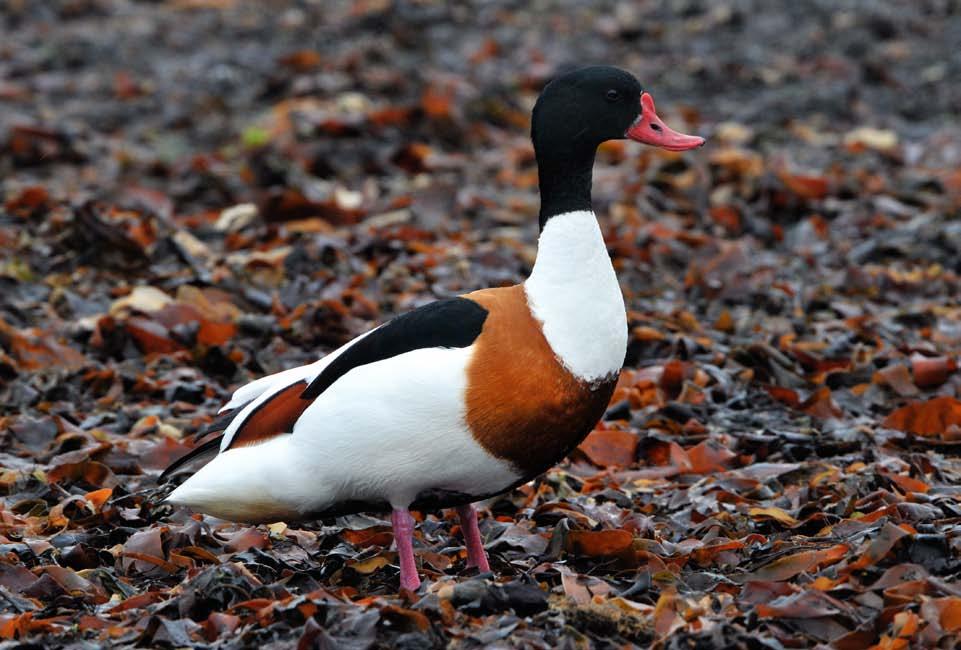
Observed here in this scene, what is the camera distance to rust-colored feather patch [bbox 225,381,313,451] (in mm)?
5098

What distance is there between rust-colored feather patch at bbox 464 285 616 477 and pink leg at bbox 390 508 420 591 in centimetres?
44

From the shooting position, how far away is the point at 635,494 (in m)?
6.12

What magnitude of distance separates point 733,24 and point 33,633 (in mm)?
13681

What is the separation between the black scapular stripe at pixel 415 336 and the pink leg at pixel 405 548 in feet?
1.66

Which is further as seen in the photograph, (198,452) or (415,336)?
(198,452)

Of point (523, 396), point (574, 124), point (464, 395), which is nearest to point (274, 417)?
point (464, 395)

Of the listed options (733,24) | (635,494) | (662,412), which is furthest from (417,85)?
(635,494)

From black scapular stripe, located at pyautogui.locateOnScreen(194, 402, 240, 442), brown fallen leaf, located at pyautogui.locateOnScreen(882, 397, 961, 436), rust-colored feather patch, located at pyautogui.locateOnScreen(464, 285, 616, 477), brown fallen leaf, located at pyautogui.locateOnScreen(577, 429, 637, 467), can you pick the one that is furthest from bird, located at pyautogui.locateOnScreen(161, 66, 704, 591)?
brown fallen leaf, located at pyautogui.locateOnScreen(882, 397, 961, 436)

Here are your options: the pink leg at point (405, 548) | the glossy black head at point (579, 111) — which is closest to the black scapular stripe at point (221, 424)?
the pink leg at point (405, 548)

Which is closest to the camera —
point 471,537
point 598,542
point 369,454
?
point 369,454

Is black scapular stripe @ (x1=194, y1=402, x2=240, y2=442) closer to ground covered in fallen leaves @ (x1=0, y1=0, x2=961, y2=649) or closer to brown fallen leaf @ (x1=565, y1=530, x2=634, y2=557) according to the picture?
ground covered in fallen leaves @ (x1=0, y1=0, x2=961, y2=649)

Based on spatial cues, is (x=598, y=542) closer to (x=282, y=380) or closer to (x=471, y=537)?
(x=471, y=537)

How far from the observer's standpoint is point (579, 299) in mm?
4895

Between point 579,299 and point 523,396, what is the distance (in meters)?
0.43
